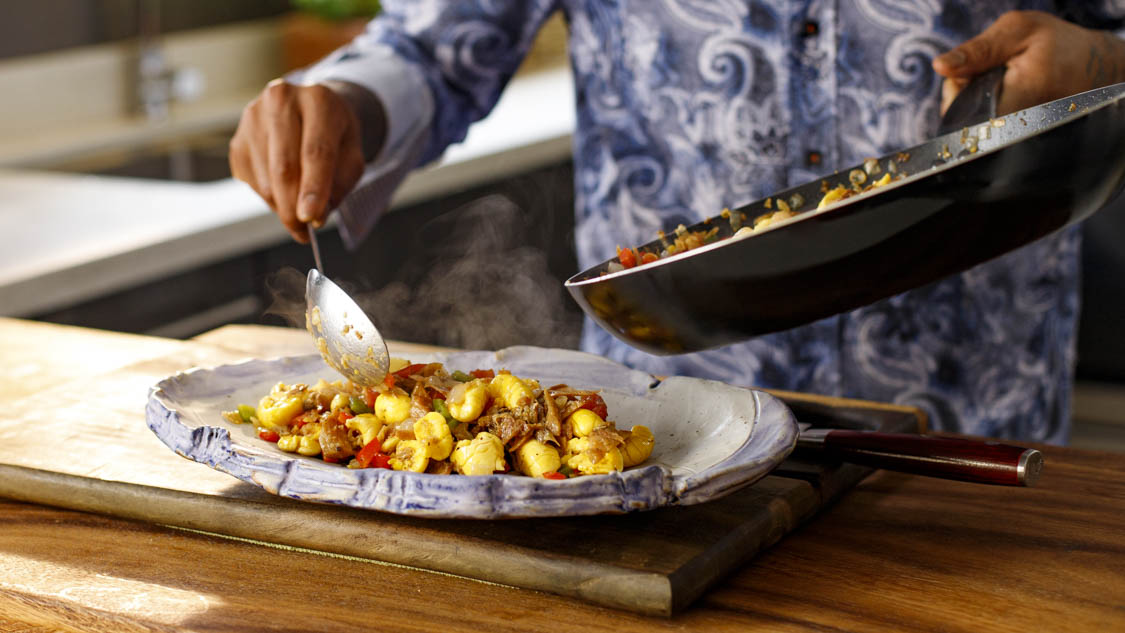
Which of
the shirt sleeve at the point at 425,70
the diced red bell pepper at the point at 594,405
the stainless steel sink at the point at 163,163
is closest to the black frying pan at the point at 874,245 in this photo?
the diced red bell pepper at the point at 594,405

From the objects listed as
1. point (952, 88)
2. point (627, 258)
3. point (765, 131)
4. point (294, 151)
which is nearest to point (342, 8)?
point (765, 131)

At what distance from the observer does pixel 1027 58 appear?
1.08m

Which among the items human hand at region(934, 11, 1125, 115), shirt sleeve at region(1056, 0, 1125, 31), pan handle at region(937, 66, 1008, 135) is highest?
shirt sleeve at region(1056, 0, 1125, 31)

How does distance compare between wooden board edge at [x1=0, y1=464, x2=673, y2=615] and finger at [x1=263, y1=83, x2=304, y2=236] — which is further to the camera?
finger at [x1=263, y1=83, x2=304, y2=236]

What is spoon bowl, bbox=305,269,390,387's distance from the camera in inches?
38.6

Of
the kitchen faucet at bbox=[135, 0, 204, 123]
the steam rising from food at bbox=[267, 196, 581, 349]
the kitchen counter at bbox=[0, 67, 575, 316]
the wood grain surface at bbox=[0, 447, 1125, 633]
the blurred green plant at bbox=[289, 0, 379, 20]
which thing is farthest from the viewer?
the blurred green plant at bbox=[289, 0, 379, 20]

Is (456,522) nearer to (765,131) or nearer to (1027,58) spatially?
(1027,58)

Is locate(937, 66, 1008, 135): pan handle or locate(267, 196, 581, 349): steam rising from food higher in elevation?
locate(937, 66, 1008, 135): pan handle

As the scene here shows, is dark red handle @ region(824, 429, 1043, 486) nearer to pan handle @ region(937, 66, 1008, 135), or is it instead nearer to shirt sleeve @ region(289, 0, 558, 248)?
pan handle @ region(937, 66, 1008, 135)

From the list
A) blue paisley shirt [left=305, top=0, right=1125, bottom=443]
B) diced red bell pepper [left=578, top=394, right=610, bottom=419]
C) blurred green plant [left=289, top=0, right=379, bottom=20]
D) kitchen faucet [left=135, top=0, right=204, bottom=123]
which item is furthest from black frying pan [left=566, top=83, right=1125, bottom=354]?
blurred green plant [left=289, top=0, right=379, bottom=20]

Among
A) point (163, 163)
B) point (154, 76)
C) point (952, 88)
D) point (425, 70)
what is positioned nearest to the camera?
point (952, 88)

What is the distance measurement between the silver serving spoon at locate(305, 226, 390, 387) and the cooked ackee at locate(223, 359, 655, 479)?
0.6 inches

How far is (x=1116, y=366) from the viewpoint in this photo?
2258mm

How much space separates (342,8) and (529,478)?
2.85 m
